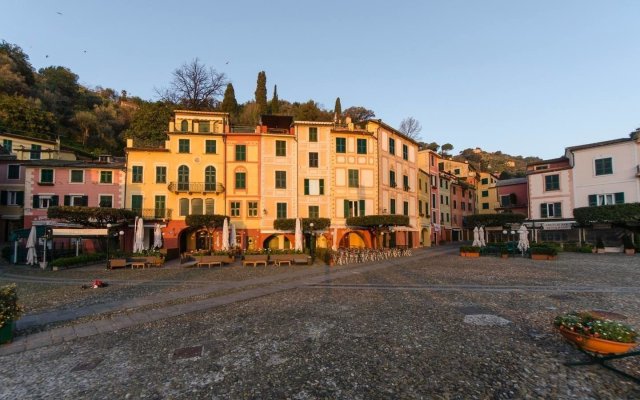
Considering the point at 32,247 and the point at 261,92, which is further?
the point at 261,92

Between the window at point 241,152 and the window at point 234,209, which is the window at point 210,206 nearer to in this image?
the window at point 234,209

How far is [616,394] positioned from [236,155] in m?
34.1

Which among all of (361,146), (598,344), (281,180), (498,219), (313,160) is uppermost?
(361,146)

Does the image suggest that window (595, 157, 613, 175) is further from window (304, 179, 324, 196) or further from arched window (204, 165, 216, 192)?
arched window (204, 165, 216, 192)

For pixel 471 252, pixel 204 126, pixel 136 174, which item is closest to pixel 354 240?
pixel 471 252

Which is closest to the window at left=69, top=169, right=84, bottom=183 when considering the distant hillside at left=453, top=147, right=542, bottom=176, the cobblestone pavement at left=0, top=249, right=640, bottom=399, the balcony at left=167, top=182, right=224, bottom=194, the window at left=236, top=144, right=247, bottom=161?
the balcony at left=167, top=182, right=224, bottom=194

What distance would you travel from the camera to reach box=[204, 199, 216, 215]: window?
34.7 meters

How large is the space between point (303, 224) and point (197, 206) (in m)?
12.1

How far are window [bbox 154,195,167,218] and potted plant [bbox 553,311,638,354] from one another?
1351 inches

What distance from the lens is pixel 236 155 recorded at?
35562 mm

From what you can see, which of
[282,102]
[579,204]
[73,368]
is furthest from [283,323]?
[282,102]

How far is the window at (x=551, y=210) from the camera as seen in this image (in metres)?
A: 37.8

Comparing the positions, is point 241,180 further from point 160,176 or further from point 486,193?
point 486,193

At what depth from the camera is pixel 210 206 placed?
3481cm
